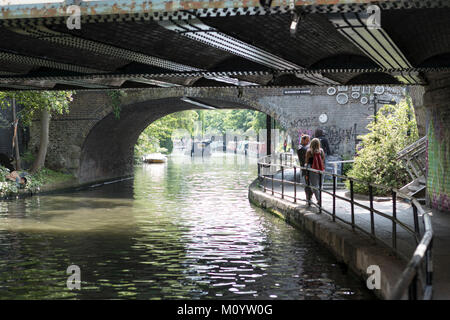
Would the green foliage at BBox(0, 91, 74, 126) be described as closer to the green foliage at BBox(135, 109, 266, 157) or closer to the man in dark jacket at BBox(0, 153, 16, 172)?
the man in dark jacket at BBox(0, 153, 16, 172)

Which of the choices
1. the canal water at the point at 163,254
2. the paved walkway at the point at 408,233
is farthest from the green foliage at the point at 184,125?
the paved walkway at the point at 408,233

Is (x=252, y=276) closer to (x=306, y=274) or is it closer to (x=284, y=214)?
(x=306, y=274)

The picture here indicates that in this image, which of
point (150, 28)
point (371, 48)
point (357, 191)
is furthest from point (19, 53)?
point (357, 191)

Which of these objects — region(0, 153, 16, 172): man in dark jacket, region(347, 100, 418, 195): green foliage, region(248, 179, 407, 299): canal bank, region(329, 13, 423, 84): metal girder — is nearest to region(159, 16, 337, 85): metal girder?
region(329, 13, 423, 84): metal girder

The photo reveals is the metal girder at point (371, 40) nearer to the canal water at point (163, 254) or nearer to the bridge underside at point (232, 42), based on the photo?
the bridge underside at point (232, 42)

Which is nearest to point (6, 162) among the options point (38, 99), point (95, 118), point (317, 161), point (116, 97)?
point (38, 99)

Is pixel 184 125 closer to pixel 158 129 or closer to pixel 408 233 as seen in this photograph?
pixel 158 129

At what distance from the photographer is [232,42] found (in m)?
9.53

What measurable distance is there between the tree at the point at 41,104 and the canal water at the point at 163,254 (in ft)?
15.5

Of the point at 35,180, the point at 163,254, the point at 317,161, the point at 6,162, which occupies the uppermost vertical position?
the point at 317,161

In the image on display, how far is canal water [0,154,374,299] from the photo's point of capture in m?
8.52

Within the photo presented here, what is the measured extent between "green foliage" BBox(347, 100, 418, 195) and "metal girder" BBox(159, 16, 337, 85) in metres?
6.23

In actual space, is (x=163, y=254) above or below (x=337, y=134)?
below

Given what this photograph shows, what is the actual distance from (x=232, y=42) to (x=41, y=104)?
1595cm
